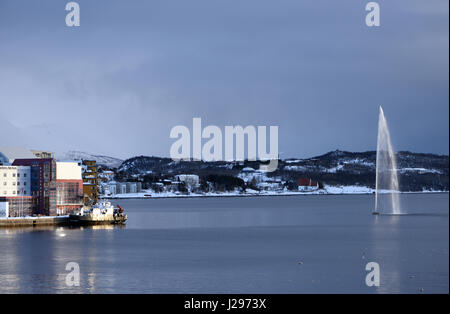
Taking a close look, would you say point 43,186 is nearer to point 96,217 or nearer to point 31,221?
point 31,221

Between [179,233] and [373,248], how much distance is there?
2254 cm

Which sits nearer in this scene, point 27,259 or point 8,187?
point 27,259

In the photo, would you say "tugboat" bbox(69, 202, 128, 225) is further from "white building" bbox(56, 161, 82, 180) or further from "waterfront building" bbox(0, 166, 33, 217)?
"waterfront building" bbox(0, 166, 33, 217)

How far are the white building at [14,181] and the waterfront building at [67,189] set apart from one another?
12.9 feet

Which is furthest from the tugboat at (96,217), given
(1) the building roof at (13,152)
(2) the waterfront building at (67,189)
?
(1) the building roof at (13,152)

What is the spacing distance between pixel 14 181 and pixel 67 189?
6632 mm

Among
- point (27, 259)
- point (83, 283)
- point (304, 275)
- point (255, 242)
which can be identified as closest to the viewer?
point (83, 283)

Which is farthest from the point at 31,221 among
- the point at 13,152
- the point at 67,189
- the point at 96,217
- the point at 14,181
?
the point at 13,152

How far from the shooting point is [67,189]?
83688mm

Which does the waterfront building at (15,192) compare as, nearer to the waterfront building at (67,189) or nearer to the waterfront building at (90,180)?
the waterfront building at (67,189)

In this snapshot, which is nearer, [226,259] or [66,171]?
[226,259]
